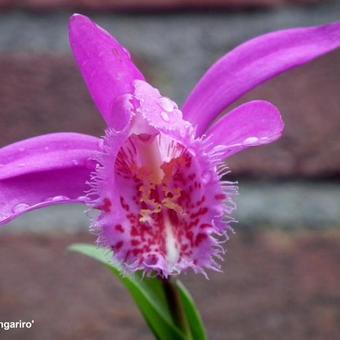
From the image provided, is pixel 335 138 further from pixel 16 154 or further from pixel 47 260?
pixel 16 154

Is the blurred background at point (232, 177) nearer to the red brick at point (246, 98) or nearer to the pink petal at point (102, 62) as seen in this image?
the red brick at point (246, 98)

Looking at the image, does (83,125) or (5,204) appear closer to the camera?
(5,204)

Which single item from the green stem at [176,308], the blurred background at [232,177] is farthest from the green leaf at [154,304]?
the blurred background at [232,177]

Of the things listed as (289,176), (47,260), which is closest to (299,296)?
(289,176)

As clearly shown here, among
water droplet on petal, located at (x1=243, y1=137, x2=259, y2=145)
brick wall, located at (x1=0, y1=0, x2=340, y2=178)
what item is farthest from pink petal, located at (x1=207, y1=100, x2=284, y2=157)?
brick wall, located at (x1=0, y1=0, x2=340, y2=178)

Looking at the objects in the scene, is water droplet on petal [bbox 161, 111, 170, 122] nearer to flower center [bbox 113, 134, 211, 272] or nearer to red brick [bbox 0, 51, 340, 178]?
flower center [bbox 113, 134, 211, 272]

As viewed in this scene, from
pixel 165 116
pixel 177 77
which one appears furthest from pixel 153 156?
pixel 177 77
